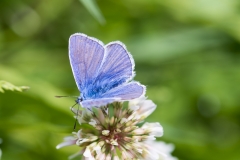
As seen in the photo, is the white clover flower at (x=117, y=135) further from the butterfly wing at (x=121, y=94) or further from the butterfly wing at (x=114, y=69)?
the butterfly wing at (x=121, y=94)

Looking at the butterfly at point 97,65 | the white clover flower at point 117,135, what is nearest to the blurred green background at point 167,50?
the white clover flower at point 117,135

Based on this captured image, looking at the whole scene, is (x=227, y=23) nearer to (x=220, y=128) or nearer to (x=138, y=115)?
(x=220, y=128)

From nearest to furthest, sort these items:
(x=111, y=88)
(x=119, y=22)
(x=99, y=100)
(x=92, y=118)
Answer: (x=99, y=100) → (x=111, y=88) → (x=92, y=118) → (x=119, y=22)

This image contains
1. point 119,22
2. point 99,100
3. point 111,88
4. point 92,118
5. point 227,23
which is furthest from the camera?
point 119,22

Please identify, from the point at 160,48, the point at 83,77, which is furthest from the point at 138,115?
the point at 160,48

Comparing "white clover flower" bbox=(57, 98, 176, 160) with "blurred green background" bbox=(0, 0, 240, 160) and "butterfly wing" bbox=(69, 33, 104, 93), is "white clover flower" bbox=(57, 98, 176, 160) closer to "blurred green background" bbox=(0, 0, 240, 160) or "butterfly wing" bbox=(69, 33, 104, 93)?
"butterfly wing" bbox=(69, 33, 104, 93)

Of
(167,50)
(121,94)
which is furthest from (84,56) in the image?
(167,50)

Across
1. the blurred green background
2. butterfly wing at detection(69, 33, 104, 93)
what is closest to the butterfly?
butterfly wing at detection(69, 33, 104, 93)
